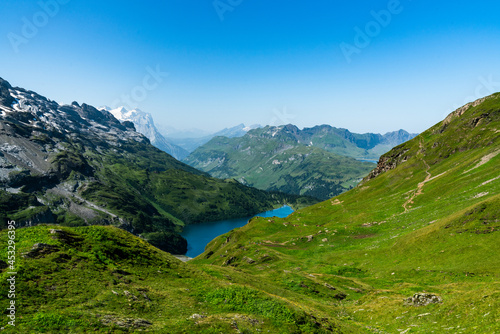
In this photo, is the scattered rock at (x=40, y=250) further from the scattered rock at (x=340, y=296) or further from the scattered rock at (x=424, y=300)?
the scattered rock at (x=340, y=296)

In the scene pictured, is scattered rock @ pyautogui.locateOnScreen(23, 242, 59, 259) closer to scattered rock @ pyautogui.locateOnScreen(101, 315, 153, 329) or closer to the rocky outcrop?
scattered rock @ pyautogui.locateOnScreen(101, 315, 153, 329)

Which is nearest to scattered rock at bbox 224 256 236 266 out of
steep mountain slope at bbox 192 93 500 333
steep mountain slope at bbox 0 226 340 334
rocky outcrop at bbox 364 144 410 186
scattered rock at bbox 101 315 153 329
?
steep mountain slope at bbox 192 93 500 333

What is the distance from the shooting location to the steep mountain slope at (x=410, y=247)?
96.0ft

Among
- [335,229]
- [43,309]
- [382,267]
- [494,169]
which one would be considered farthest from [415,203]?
[43,309]

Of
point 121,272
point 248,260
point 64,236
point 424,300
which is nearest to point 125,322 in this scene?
point 121,272

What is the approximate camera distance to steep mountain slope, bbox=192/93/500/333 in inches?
1152

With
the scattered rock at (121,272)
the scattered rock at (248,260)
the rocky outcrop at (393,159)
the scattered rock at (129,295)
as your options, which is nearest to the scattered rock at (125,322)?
the scattered rock at (129,295)

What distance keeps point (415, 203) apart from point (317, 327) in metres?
98.0

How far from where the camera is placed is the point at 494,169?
281 feet

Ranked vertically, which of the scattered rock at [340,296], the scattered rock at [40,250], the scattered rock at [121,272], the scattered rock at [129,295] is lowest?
the scattered rock at [340,296]

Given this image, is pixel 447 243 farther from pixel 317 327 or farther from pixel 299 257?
pixel 317 327

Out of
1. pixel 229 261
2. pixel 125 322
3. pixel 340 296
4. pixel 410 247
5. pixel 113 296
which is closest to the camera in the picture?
pixel 125 322

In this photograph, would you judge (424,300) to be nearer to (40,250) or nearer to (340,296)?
(340,296)

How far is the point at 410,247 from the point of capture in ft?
202
